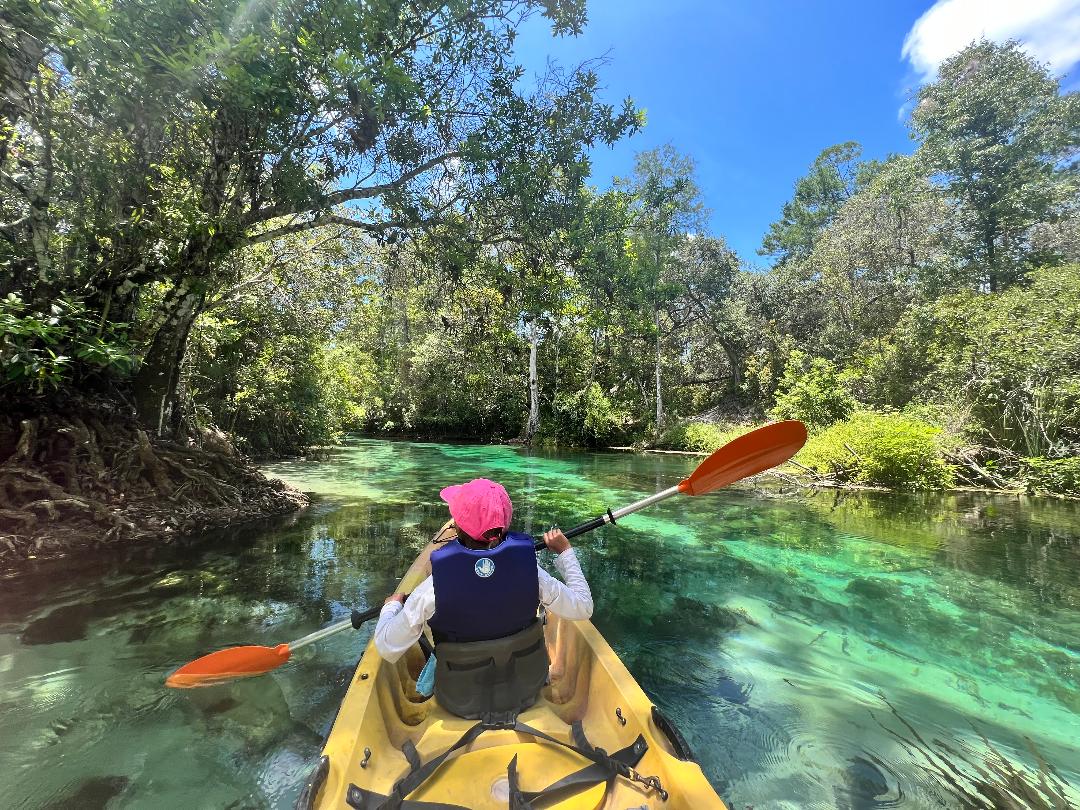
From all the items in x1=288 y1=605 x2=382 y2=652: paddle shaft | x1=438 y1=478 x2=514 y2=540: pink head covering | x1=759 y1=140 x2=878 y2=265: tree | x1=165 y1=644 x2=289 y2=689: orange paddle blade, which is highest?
x1=759 y1=140 x2=878 y2=265: tree

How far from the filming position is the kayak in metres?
1.65

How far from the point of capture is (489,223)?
7992 millimetres

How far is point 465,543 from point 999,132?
79.6 feet

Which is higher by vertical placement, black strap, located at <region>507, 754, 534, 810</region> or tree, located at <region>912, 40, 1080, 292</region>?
tree, located at <region>912, 40, 1080, 292</region>

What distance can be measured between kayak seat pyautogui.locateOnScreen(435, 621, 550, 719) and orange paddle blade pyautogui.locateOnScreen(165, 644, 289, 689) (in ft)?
4.85

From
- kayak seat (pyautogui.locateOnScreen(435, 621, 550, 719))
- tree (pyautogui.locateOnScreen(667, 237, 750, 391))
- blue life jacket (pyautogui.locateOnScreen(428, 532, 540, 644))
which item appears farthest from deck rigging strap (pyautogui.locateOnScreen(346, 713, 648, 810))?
tree (pyautogui.locateOnScreen(667, 237, 750, 391))

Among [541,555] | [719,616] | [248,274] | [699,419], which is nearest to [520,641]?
[719,616]

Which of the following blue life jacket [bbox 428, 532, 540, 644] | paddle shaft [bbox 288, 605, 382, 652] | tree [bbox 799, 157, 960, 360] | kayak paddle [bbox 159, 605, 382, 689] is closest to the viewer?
blue life jacket [bbox 428, 532, 540, 644]

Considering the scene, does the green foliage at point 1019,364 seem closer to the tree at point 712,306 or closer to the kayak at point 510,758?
the tree at point 712,306

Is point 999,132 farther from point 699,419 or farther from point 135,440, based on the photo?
point 135,440

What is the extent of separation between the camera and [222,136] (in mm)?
5766

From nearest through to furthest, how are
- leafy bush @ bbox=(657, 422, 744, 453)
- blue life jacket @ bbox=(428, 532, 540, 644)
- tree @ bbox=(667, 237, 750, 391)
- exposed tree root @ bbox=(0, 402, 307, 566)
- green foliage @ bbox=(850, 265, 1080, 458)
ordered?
blue life jacket @ bbox=(428, 532, 540, 644), exposed tree root @ bbox=(0, 402, 307, 566), green foliage @ bbox=(850, 265, 1080, 458), leafy bush @ bbox=(657, 422, 744, 453), tree @ bbox=(667, 237, 750, 391)

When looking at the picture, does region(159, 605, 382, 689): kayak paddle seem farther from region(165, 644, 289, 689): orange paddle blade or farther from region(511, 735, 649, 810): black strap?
region(511, 735, 649, 810): black strap

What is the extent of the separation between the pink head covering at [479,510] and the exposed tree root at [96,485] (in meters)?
6.03
